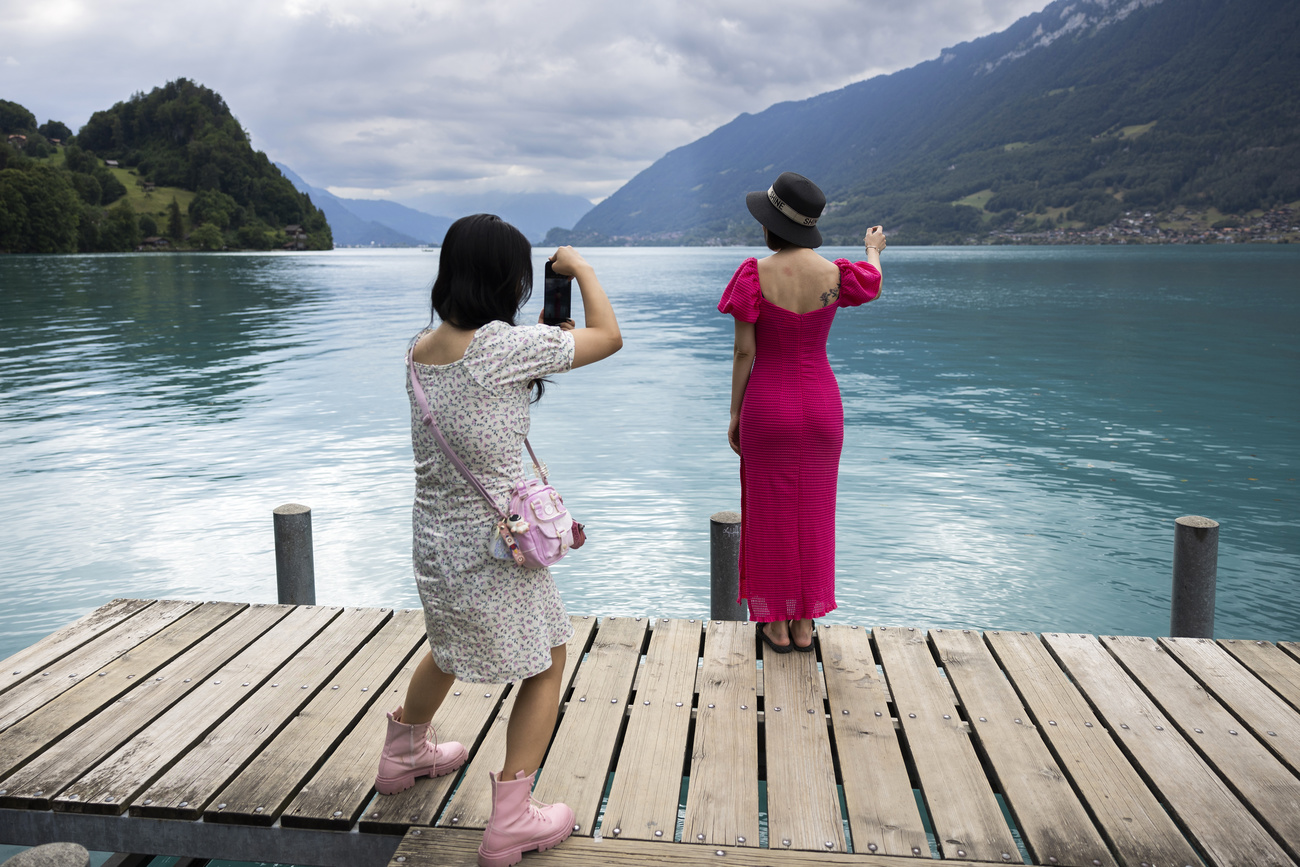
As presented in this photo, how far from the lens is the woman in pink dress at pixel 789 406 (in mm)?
4098

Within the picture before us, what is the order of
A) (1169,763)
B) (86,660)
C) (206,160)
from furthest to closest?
(206,160) → (86,660) → (1169,763)

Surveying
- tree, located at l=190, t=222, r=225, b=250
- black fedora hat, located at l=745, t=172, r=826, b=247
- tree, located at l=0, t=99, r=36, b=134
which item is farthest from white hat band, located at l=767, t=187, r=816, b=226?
tree, located at l=0, t=99, r=36, b=134

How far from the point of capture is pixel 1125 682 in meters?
4.13

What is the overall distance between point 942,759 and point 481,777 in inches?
70.3

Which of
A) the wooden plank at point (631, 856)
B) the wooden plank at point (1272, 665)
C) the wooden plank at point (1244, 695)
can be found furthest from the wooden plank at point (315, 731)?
the wooden plank at point (1272, 665)

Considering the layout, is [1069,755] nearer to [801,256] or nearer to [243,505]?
[801,256]

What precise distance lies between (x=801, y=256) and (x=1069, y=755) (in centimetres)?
236

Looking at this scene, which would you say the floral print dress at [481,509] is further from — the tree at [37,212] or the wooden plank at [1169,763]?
the tree at [37,212]

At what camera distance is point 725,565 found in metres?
5.39

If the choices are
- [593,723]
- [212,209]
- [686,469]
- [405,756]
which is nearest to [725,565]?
[593,723]

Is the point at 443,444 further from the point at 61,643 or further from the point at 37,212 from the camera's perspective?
the point at 37,212

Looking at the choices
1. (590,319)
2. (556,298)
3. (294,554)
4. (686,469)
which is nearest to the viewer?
(590,319)

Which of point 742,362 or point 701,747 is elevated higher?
point 742,362

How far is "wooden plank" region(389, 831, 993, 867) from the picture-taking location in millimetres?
2875
